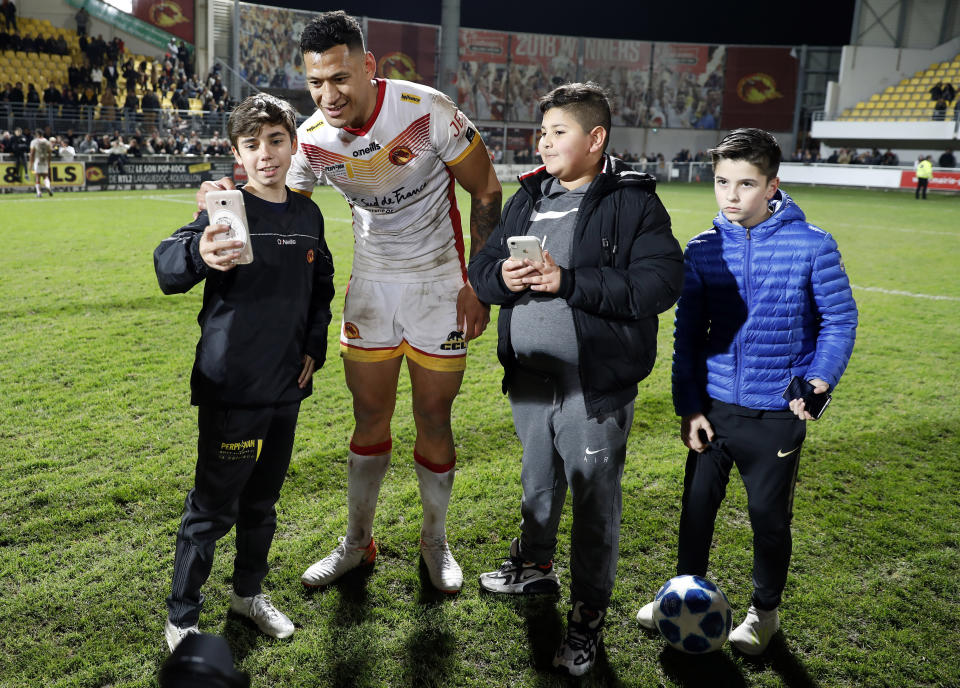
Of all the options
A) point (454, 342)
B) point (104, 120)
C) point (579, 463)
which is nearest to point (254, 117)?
point (454, 342)

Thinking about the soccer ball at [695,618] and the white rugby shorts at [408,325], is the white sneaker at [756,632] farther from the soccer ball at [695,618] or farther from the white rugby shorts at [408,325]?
the white rugby shorts at [408,325]

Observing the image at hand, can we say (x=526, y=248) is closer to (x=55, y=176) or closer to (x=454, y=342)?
(x=454, y=342)

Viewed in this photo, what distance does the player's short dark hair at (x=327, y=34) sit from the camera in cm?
275

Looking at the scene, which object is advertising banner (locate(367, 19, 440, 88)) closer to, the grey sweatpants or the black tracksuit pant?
the black tracksuit pant

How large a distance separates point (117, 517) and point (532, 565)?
2164mm

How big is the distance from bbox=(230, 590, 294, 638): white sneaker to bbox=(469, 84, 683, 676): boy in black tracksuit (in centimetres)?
108

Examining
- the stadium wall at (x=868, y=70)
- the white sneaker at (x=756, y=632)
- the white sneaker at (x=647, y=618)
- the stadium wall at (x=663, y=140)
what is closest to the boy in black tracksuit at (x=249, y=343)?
the white sneaker at (x=647, y=618)

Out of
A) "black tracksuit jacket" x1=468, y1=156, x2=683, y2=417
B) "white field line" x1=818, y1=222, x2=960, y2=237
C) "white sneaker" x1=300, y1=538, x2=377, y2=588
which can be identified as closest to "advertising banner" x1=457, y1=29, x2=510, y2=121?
"white field line" x1=818, y1=222, x2=960, y2=237

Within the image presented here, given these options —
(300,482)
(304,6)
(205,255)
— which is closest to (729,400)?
(205,255)

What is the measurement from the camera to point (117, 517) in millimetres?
3744

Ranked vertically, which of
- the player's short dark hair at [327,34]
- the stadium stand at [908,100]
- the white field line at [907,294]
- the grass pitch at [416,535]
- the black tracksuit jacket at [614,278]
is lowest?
the grass pitch at [416,535]

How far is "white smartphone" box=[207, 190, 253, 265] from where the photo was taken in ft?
7.14

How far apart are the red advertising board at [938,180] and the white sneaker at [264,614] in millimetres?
32341

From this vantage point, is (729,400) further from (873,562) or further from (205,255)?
(205,255)
